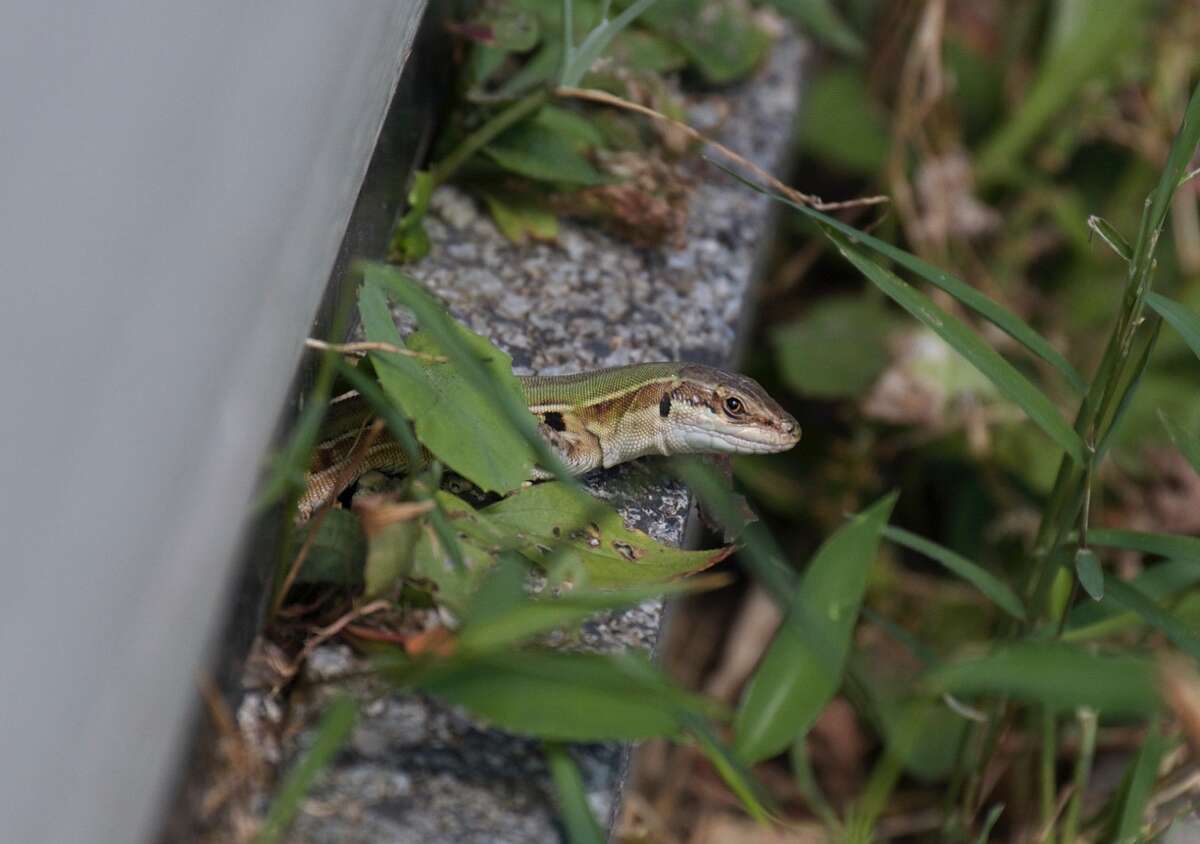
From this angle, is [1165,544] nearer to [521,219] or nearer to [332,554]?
[332,554]

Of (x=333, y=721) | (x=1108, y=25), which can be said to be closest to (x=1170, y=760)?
(x=333, y=721)

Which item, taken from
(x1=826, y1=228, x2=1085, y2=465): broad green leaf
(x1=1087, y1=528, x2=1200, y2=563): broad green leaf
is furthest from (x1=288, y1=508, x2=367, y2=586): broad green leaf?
(x1=1087, y1=528, x2=1200, y2=563): broad green leaf

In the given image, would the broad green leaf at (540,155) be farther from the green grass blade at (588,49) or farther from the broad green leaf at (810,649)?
the broad green leaf at (810,649)

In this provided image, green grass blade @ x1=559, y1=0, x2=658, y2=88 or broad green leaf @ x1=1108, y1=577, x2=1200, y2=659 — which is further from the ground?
green grass blade @ x1=559, y1=0, x2=658, y2=88

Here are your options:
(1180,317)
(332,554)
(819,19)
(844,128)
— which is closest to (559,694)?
(332,554)

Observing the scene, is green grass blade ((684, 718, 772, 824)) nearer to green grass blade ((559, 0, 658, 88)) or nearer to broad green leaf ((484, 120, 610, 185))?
green grass blade ((559, 0, 658, 88))

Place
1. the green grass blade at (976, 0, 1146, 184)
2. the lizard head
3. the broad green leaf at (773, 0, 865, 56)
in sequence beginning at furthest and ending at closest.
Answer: the green grass blade at (976, 0, 1146, 184)
the broad green leaf at (773, 0, 865, 56)
the lizard head

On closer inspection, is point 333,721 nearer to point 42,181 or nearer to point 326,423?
point 42,181
